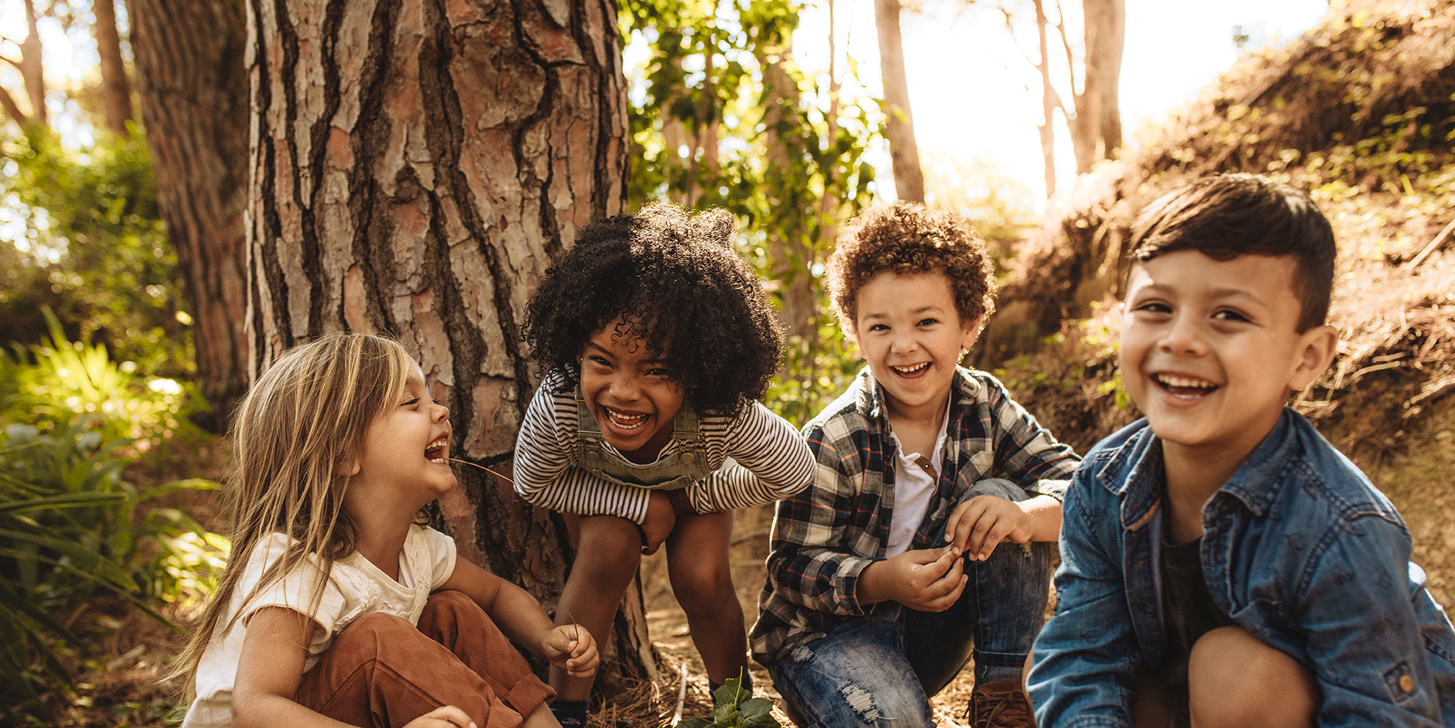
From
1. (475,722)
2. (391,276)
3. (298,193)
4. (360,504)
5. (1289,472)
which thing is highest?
(298,193)

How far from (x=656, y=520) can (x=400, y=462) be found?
0.63 metres

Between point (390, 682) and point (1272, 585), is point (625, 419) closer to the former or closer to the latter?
point (390, 682)

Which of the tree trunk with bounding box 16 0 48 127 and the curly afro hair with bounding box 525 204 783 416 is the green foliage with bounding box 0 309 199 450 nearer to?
the curly afro hair with bounding box 525 204 783 416

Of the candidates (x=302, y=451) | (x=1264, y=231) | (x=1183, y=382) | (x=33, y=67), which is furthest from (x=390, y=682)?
(x=33, y=67)

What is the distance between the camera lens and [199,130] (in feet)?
16.5

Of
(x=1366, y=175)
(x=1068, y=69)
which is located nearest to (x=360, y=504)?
(x=1366, y=175)

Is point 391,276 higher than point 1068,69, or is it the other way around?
point 1068,69

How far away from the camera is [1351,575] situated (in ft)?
4.01

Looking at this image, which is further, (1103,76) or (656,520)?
(1103,76)

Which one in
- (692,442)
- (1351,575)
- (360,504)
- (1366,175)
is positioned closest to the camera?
(1351,575)

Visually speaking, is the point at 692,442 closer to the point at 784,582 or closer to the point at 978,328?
the point at 784,582

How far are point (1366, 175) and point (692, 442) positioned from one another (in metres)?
4.10

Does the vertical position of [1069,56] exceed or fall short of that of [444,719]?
it exceeds it

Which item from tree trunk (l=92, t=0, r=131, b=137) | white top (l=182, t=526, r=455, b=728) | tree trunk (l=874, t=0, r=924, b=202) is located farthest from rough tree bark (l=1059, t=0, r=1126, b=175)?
tree trunk (l=92, t=0, r=131, b=137)
